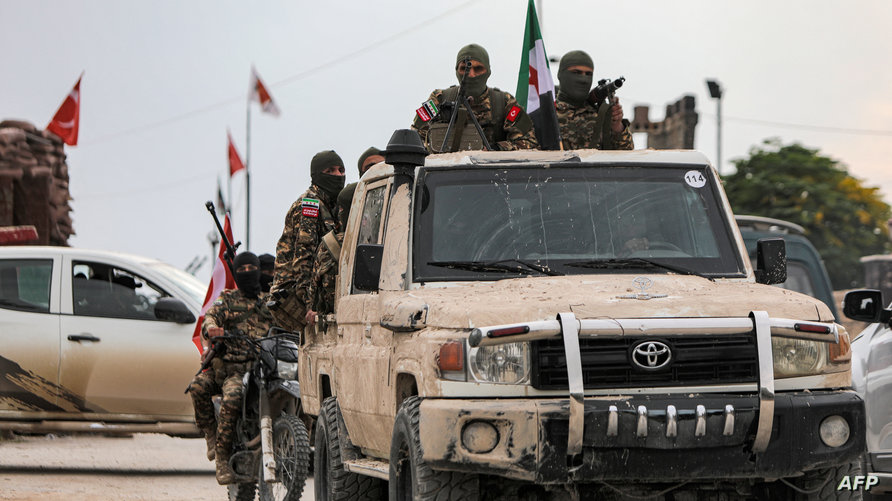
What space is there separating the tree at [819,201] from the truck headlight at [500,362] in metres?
64.5

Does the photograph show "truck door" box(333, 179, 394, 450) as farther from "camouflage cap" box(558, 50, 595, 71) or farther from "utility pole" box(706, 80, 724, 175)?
"utility pole" box(706, 80, 724, 175)

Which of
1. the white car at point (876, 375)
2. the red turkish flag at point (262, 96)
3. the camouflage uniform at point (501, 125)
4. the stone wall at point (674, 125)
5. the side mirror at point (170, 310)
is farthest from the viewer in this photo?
the red turkish flag at point (262, 96)

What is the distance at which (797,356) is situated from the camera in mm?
6594

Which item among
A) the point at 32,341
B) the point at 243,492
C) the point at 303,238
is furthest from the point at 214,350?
the point at 32,341

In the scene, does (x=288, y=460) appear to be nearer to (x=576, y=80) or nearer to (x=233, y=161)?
(x=576, y=80)

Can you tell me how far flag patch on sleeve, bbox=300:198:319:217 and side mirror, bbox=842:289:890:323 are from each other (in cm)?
350

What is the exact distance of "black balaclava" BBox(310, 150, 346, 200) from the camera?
35.7ft

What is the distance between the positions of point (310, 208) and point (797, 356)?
15.3 feet

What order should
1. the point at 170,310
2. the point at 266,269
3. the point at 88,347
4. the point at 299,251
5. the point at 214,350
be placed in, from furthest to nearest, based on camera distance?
the point at 88,347 → the point at 170,310 → the point at 266,269 → the point at 214,350 → the point at 299,251

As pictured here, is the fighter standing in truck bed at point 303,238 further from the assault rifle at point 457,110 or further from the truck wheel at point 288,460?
the assault rifle at point 457,110

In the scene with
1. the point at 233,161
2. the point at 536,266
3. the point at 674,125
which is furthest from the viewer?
the point at 233,161

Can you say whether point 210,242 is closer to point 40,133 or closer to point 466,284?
point 40,133

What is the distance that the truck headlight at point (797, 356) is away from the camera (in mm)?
6551

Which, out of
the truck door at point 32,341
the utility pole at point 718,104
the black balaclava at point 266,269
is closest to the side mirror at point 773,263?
the black balaclava at point 266,269
